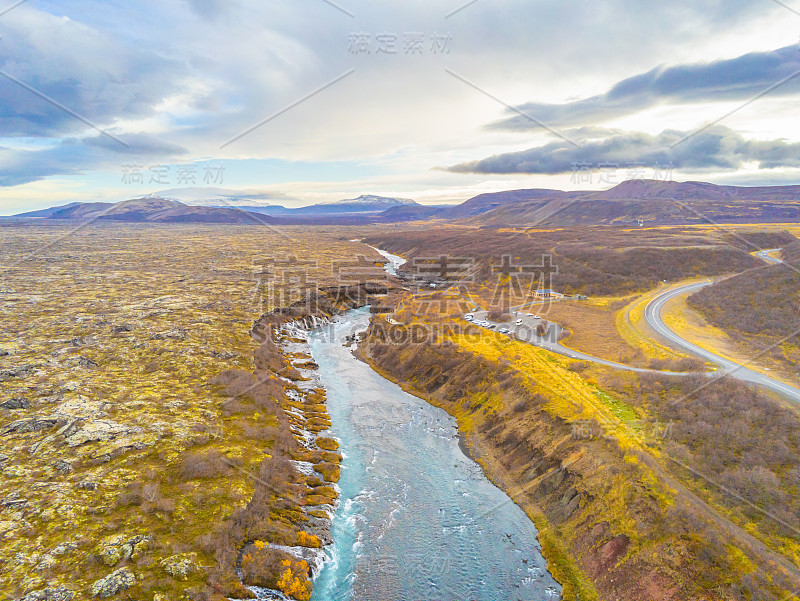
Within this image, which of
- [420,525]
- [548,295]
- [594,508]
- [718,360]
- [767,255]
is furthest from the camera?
[767,255]

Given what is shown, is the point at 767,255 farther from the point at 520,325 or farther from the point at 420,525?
the point at 420,525

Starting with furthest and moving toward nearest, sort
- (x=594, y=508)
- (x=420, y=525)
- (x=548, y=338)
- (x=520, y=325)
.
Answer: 1. (x=520, y=325)
2. (x=548, y=338)
3. (x=420, y=525)
4. (x=594, y=508)

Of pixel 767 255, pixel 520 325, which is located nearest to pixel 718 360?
pixel 520 325

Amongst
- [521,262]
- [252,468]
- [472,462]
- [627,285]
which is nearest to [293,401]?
[252,468]

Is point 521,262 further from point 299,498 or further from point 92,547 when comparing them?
point 92,547

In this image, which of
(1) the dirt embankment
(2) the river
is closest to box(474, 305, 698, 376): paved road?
(1) the dirt embankment

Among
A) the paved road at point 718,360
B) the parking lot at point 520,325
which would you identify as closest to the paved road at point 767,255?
the paved road at point 718,360
